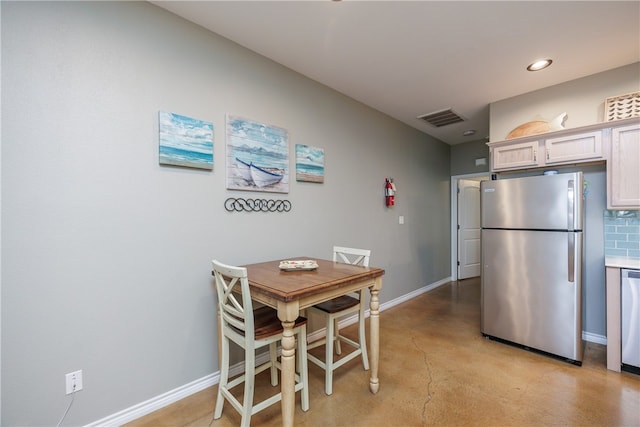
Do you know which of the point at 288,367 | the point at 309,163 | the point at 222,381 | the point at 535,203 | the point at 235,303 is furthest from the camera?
the point at 309,163

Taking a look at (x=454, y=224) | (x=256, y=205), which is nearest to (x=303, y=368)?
(x=256, y=205)

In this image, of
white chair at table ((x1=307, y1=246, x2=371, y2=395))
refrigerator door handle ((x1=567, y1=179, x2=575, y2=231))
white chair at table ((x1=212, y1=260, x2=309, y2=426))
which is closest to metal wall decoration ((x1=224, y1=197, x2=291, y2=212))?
white chair at table ((x1=212, y1=260, x2=309, y2=426))

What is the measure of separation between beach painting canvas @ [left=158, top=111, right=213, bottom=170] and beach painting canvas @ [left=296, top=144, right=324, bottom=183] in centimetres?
86

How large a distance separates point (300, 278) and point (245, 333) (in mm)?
448

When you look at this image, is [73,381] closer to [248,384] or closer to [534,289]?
[248,384]

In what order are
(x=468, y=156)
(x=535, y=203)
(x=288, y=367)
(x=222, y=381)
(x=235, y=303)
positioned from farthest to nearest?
1. (x=468, y=156)
2. (x=535, y=203)
3. (x=222, y=381)
4. (x=235, y=303)
5. (x=288, y=367)

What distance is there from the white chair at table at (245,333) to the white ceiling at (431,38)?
1.73m

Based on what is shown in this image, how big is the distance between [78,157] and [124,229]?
47 centimetres

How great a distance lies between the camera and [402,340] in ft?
9.18

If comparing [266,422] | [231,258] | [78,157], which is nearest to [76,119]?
[78,157]

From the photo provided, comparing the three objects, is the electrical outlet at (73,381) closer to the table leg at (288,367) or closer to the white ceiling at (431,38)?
the table leg at (288,367)

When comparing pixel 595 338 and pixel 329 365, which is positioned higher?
pixel 329 365

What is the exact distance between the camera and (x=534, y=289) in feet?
8.34

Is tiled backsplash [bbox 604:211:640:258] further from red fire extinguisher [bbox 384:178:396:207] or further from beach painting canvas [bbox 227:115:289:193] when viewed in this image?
beach painting canvas [bbox 227:115:289:193]
